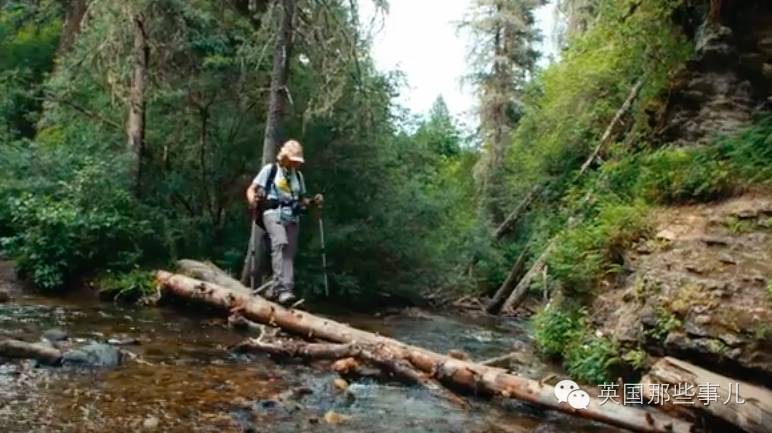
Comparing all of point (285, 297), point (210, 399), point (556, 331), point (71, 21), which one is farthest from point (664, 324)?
point (71, 21)

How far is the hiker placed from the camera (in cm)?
830

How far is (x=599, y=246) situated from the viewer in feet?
27.4

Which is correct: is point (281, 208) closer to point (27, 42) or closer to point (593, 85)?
point (593, 85)

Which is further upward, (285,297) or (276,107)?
Answer: (276,107)

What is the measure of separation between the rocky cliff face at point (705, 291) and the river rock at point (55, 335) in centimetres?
558

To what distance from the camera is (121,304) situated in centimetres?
1113

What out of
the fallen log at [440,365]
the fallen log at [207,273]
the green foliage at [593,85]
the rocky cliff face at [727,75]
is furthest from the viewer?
the green foliage at [593,85]

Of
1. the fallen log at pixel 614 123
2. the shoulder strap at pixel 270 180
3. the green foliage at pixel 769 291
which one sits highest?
the fallen log at pixel 614 123

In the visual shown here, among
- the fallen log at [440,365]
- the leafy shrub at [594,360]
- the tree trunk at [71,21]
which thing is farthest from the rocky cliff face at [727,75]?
the tree trunk at [71,21]

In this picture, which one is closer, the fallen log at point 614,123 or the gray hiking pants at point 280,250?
the gray hiking pants at point 280,250

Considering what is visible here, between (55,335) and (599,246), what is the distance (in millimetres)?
6054

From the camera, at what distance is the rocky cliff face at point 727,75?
30.8 feet

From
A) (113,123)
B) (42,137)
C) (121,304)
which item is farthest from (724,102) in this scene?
(42,137)

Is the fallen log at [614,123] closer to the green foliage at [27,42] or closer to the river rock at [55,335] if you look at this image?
the river rock at [55,335]
